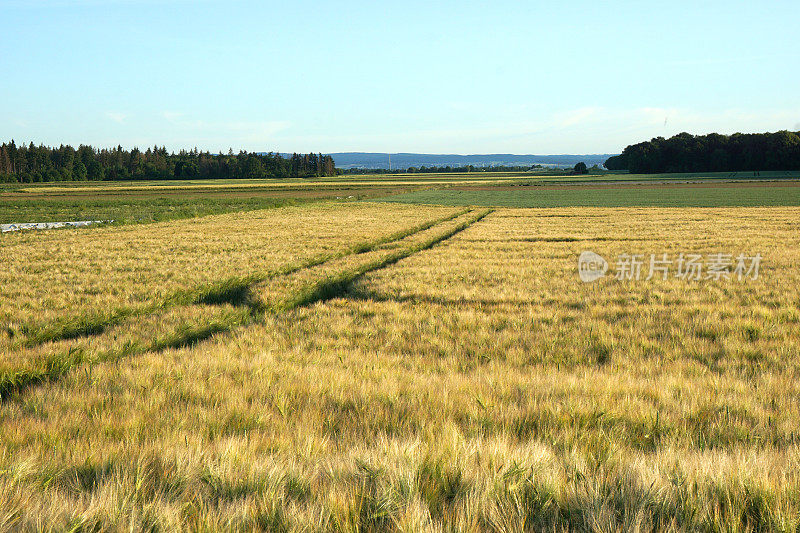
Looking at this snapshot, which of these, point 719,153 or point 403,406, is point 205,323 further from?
point 719,153

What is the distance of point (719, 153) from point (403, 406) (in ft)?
577

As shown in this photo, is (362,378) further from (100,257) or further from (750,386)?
(100,257)

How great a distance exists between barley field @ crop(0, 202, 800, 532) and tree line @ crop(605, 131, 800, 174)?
157 meters

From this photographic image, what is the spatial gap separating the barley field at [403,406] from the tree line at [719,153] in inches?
6197

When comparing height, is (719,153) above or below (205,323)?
above

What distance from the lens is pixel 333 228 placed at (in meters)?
34.7

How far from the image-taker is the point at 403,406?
15.9 feet

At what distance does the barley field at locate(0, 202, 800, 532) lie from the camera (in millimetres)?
2760

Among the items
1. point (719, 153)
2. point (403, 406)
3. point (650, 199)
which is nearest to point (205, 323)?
point (403, 406)

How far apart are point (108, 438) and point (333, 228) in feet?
102

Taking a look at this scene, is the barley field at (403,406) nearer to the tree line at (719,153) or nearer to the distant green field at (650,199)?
the distant green field at (650,199)

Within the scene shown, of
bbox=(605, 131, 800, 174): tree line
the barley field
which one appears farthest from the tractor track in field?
bbox=(605, 131, 800, 174): tree line

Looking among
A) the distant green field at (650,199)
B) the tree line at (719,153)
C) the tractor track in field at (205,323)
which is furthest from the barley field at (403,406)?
the tree line at (719,153)

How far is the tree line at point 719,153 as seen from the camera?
136 metres
